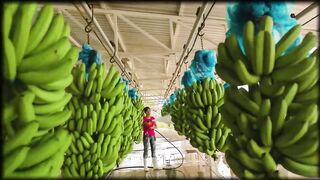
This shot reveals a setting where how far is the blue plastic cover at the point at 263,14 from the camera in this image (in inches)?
41.6

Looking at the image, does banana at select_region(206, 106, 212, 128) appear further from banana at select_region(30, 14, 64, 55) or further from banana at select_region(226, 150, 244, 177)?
banana at select_region(30, 14, 64, 55)

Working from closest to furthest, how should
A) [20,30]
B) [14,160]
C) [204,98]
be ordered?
1. [14,160]
2. [20,30]
3. [204,98]

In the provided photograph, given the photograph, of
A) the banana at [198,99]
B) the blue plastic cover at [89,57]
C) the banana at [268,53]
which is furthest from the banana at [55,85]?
the banana at [198,99]

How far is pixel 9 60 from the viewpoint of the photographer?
65 cm

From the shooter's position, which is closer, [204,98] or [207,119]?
[207,119]

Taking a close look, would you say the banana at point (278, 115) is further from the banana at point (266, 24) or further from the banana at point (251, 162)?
the banana at point (266, 24)

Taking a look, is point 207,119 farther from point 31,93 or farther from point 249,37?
point 31,93

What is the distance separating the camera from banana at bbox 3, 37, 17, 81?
25.5 inches

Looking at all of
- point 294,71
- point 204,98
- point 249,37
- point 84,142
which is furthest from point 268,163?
point 204,98

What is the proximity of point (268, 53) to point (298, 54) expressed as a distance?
0.10m

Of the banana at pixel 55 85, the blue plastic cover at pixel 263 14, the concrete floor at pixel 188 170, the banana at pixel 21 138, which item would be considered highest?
the blue plastic cover at pixel 263 14

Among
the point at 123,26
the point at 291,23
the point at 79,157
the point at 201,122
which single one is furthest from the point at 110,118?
the point at 123,26

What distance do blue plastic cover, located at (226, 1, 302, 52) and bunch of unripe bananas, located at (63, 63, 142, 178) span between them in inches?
31.8

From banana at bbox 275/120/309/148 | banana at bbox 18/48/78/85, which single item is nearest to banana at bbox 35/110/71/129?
banana at bbox 18/48/78/85
